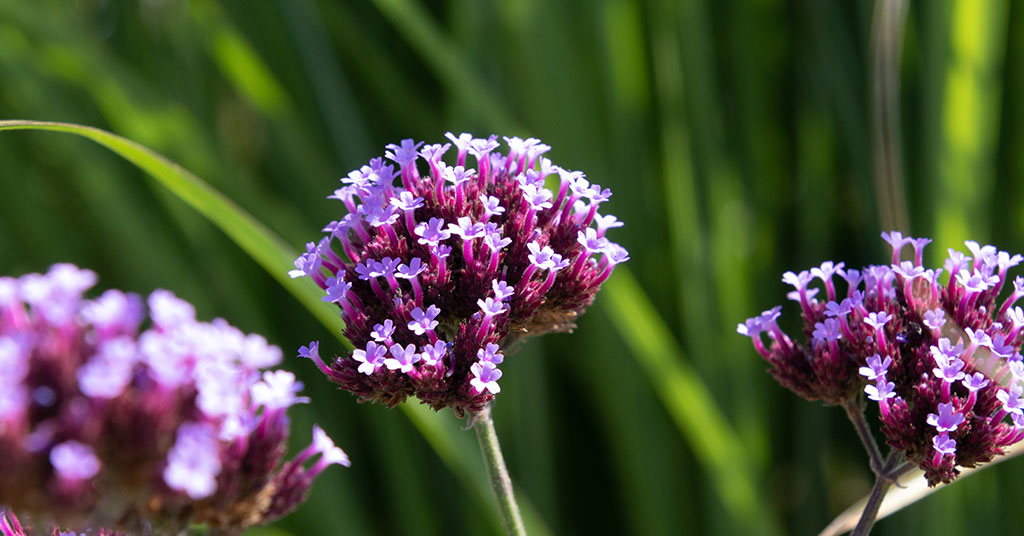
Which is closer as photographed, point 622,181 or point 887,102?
point 887,102

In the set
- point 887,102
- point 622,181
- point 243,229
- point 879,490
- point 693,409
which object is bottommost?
point 879,490

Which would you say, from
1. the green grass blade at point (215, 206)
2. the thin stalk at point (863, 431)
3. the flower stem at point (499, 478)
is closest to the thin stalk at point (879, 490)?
the thin stalk at point (863, 431)

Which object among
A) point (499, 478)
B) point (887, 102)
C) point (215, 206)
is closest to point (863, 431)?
point (499, 478)

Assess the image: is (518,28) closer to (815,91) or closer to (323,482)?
(815,91)

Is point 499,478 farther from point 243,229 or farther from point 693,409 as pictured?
point 693,409

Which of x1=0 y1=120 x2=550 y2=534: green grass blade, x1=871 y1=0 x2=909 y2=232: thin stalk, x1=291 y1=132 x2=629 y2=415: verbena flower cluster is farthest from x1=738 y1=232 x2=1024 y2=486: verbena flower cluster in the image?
x1=0 y1=120 x2=550 y2=534: green grass blade

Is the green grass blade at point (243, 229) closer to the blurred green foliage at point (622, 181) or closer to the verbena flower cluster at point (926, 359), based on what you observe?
the blurred green foliage at point (622, 181)

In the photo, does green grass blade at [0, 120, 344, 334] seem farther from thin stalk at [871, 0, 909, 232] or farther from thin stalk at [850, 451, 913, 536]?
thin stalk at [871, 0, 909, 232]
